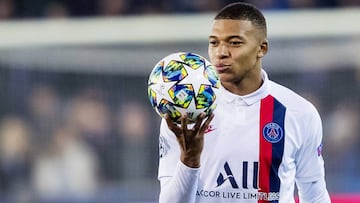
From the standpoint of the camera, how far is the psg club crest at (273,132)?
4.54m

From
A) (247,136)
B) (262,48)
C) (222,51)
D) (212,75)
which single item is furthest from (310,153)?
(212,75)

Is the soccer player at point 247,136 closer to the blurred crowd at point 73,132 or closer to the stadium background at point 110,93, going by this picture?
the stadium background at point 110,93

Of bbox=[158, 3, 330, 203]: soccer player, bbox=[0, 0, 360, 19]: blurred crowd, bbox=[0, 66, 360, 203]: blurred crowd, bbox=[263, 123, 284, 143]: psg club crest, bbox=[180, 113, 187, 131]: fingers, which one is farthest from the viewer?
bbox=[0, 0, 360, 19]: blurred crowd

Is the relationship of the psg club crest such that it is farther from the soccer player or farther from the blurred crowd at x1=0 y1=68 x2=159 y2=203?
the blurred crowd at x1=0 y1=68 x2=159 y2=203

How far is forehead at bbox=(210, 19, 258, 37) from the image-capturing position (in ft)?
14.8

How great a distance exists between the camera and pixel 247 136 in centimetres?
452

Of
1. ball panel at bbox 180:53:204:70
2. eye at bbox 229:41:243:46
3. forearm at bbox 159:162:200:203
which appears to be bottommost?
forearm at bbox 159:162:200:203

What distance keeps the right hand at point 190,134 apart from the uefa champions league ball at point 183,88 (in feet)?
0.08

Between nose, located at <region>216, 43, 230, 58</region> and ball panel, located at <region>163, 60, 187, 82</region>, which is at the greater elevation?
nose, located at <region>216, 43, 230, 58</region>

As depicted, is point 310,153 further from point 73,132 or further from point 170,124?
point 73,132

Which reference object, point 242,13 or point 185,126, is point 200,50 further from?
point 185,126

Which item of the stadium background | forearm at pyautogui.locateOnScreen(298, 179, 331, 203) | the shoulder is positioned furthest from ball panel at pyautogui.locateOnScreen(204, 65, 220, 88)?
the stadium background

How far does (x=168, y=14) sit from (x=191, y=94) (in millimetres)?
4675

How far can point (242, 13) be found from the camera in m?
4.56
